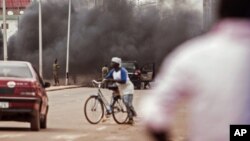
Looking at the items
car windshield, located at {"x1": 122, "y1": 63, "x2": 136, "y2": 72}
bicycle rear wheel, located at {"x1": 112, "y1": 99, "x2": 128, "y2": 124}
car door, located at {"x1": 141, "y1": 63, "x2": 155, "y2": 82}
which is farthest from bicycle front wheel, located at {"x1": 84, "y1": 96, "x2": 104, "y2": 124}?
car door, located at {"x1": 141, "y1": 63, "x2": 155, "y2": 82}

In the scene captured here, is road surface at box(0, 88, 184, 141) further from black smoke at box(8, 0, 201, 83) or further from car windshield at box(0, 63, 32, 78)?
black smoke at box(8, 0, 201, 83)

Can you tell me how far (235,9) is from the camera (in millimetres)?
2350

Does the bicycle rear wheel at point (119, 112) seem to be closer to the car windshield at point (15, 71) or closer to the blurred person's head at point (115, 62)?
the blurred person's head at point (115, 62)

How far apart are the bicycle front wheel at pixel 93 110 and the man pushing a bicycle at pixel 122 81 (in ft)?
2.01

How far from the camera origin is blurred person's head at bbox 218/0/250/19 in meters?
2.35

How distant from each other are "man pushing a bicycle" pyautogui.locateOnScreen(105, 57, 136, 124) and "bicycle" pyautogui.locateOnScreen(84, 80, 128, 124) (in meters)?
0.29

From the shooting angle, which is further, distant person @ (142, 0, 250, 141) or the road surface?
the road surface

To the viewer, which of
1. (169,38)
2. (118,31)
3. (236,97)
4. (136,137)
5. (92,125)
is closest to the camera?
(236,97)

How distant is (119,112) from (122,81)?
1127mm

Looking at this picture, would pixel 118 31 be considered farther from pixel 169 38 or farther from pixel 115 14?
pixel 169 38

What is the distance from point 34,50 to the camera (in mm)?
72500

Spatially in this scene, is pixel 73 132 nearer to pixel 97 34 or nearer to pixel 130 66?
pixel 130 66

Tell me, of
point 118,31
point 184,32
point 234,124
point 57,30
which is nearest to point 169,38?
point 184,32

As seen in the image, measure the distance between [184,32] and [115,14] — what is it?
8305 mm
